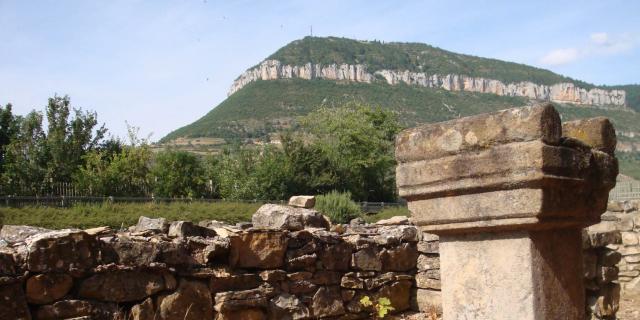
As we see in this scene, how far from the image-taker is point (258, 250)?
5.56m

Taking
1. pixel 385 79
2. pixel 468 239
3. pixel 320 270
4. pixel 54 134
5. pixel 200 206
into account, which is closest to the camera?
pixel 468 239

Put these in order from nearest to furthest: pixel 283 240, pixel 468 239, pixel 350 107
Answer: pixel 468 239 < pixel 283 240 < pixel 350 107

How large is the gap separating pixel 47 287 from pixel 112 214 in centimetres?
1518

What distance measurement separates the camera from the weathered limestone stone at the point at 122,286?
4418 millimetres

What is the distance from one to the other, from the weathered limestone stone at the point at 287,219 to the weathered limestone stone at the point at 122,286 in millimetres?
1846

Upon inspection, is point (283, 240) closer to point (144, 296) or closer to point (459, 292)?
point (144, 296)

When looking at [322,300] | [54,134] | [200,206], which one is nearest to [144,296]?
[322,300]

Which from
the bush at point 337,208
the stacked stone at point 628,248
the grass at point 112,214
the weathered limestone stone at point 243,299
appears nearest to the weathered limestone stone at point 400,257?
the weathered limestone stone at point 243,299

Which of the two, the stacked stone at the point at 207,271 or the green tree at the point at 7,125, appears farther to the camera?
the green tree at the point at 7,125

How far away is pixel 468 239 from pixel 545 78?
418 feet

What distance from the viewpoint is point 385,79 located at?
109 m

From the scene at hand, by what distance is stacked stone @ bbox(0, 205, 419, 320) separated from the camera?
4.21 meters

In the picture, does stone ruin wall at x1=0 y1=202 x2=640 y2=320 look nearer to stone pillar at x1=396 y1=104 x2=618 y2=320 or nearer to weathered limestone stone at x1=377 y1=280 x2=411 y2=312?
weathered limestone stone at x1=377 y1=280 x2=411 y2=312

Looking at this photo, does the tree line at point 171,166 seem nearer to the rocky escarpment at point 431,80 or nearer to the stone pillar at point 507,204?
the stone pillar at point 507,204
